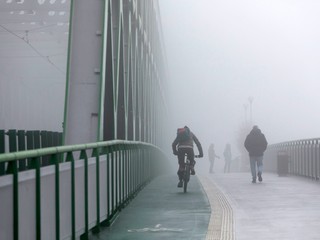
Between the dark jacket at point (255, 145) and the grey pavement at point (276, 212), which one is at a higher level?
the dark jacket at point (255, 145)

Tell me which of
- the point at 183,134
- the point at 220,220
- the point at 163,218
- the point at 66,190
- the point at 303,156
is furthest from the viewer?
the point at 303,156

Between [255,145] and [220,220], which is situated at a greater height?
[255,145]

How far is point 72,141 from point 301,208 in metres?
3.66

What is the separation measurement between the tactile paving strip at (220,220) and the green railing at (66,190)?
1323 mm

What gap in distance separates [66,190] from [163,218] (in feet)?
13.4

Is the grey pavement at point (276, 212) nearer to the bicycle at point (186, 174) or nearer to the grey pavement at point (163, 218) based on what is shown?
the grey pavement at point (163, 218)

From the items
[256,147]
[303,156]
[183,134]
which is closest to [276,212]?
[183,134]

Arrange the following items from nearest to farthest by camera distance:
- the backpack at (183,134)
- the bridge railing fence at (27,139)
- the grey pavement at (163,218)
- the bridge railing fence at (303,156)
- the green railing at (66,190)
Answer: the green railing at (66,190)
the grey pavement at (163,218)
the bridge railing fence at (27,139)
the backpack at (183,134)
the bridge railing fence at (303,156)

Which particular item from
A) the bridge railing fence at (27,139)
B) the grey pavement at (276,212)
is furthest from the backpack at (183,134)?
the bridge railing fence at (27,139)

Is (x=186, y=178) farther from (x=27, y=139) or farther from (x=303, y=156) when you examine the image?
(x=303, y=156)

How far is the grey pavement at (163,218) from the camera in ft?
32.1

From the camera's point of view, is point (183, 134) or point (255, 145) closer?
point (183, 134)

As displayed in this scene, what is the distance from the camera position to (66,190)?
786cm

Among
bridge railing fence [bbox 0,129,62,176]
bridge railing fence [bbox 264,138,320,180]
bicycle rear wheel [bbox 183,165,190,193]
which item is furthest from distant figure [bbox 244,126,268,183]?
bridge railing fence [bbox 0,129,62,176]
